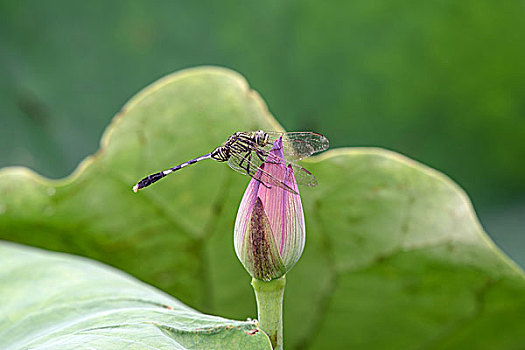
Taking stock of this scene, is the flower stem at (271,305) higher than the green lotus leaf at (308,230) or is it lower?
lower

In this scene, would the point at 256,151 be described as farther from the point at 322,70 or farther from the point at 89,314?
the point at 322,70

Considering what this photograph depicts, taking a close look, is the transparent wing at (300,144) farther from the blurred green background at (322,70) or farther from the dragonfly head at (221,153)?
the blurred green background at (322,70)

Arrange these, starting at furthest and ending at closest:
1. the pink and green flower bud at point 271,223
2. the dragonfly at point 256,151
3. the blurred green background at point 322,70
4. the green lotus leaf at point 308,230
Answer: the blurred green background at point 322,70, the green lotus leaf at point 308,230, the dragonfly at point 256,151, the pink and green flower bud at point 271,223

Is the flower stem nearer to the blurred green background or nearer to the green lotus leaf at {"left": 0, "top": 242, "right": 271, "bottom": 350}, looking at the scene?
the green lotus leaf at {"left": 0, "top": 242, "right": 271, "bottom": 350}

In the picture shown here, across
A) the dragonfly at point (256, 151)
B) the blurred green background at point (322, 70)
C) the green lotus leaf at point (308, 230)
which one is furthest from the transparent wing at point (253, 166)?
the blurred green background at point (322, 70)

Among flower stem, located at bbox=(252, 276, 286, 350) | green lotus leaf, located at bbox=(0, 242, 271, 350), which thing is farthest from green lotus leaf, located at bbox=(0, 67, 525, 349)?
flower stem, located at bbox=(252, 276, 286, 350)

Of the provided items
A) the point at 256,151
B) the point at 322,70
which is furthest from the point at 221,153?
the point at 322,70
